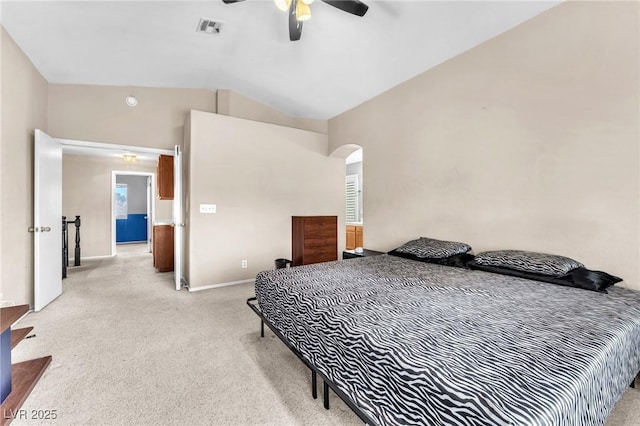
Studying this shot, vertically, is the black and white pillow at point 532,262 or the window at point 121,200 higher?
the window at point 121,200

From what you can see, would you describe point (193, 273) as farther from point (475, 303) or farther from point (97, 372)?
point (475, 303)

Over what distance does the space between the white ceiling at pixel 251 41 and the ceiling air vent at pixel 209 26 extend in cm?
7

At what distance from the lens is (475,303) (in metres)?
1.57

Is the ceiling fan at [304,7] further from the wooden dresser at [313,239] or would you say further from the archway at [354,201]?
the archway at [354,201]

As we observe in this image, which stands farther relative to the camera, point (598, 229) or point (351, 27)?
point (351, 27)

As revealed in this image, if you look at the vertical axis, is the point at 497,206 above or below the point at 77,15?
below

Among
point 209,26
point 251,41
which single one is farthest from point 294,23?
point 209,26

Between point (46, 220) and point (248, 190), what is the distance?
2.37m

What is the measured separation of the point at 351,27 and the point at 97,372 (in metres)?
3.62

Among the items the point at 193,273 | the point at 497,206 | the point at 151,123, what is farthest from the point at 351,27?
the point at 193,273

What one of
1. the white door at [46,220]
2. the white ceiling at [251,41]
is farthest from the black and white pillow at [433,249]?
the white door at [46,220]

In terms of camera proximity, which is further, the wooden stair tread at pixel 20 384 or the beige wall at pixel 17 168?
the beige wall at pixel 17 168

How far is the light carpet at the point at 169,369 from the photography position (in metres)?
1.52

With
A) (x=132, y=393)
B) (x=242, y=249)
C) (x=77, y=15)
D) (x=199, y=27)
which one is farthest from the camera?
(x=242, y=249)
